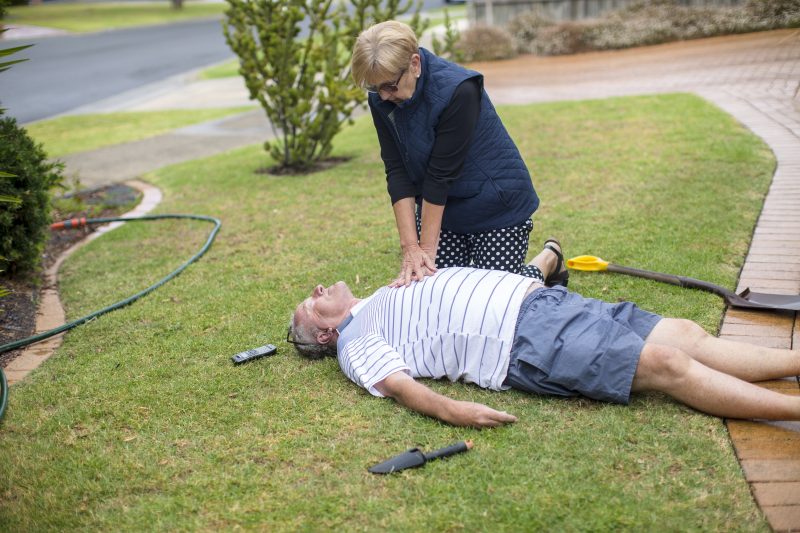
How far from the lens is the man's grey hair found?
3352 millimetres

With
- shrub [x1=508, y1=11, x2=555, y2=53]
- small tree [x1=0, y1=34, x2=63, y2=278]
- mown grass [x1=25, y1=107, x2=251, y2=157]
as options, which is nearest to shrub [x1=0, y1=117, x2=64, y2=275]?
small tree [x1=0, y1=34, x2=63, y2=278]

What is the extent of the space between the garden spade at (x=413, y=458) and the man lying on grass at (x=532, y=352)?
0.51 ft

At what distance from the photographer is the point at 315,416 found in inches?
116

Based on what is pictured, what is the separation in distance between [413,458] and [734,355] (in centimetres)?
126

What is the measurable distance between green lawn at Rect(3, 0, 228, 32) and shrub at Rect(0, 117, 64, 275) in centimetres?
2430

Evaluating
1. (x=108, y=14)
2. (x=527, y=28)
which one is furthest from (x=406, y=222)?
(x=108, y=14)

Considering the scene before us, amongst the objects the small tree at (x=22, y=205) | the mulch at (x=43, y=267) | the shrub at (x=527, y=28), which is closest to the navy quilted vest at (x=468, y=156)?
the mulch at (x=43, y=267)

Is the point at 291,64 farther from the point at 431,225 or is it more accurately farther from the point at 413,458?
the point at 413,458

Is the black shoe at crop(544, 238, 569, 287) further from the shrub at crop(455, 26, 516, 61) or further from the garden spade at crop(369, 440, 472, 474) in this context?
the shrub at crop(455, 26, 516, 61)

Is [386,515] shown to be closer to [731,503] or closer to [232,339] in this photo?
[731,503]

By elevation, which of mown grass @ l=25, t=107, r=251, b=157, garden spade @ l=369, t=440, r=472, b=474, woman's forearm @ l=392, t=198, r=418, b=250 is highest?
woman's forearm @ l=392, t=198, r=418, b=250

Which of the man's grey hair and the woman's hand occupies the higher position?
the woman's hand

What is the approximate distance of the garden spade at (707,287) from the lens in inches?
136

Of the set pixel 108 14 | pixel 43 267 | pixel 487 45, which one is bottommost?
pixel 43 267
